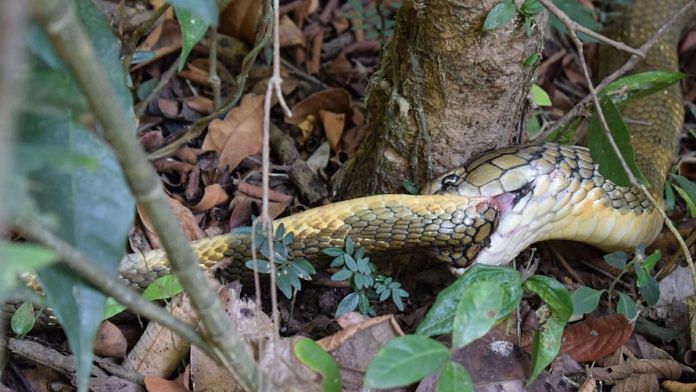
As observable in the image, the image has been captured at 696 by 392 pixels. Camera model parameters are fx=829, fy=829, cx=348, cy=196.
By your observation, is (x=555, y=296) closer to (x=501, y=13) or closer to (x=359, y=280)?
(x=359, y=280)

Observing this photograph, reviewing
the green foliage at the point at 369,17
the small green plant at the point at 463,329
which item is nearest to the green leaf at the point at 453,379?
the small green plant at the point at 463,329

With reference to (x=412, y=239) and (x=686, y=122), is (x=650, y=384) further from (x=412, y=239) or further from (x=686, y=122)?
(x=686, y=122)

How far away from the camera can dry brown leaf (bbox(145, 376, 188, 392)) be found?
186 cm

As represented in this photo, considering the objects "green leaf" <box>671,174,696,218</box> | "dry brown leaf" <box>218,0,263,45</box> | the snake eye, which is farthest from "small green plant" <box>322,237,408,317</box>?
"dry brown leaf" <box>218,0,263,45</box>

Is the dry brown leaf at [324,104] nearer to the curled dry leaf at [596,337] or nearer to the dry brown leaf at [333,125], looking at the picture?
the dry brown leaf at [333,125]

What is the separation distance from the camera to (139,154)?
970 millimetres

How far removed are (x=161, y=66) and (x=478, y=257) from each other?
4.62ft

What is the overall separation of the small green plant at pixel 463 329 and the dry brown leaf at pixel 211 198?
99 cm

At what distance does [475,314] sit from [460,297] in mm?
229

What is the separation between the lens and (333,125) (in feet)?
9.12

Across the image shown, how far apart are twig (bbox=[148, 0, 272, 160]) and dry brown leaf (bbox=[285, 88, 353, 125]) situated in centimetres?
50

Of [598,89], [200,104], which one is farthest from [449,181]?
[200,104]

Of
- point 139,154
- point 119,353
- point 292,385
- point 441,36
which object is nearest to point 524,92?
point 441,36

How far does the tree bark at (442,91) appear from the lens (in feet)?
6.41
